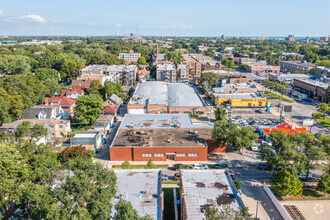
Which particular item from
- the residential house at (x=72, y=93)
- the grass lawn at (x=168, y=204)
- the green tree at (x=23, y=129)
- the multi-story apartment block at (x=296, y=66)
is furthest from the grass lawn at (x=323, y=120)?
the residential house at (x=72, y=93)

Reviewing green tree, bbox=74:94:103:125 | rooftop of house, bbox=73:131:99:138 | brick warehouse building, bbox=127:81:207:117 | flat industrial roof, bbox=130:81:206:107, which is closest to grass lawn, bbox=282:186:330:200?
brick warehouse building, bbox=127:81:207:117

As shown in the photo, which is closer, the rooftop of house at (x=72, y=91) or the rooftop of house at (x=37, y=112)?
the rooftop of house at (x=37, y=112)

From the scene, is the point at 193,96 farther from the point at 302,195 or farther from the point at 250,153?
the point at 302,195

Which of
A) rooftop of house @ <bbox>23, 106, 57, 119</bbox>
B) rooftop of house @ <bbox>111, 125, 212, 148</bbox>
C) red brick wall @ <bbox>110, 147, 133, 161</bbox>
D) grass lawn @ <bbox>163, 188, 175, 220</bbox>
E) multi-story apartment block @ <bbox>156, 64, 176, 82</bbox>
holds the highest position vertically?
multi-story apartment block @ <bbox>156, 64, 176, 82</bbox>

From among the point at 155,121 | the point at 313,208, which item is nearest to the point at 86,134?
the point at 155,121

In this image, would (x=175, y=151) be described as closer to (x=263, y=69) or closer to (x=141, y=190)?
(x=141, y=190)

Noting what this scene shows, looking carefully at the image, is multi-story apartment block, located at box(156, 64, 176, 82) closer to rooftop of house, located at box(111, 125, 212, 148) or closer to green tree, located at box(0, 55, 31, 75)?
green tree, located at box(0, 55, 31, 75)

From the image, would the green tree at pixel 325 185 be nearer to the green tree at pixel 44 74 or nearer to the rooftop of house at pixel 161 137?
the rooftop of house at pixel 161 137
